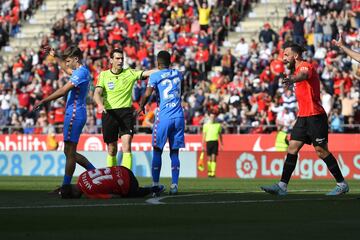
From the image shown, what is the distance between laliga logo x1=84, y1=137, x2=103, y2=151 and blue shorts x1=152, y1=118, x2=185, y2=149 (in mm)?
21347

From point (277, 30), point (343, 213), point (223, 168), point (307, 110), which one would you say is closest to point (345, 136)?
point (223, 168)

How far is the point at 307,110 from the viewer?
1738cm

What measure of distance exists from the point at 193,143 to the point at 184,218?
25669 millimetres

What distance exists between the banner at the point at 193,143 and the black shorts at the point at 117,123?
1554 cm

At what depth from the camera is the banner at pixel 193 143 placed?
3519 cm

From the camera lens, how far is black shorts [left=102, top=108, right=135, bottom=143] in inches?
799

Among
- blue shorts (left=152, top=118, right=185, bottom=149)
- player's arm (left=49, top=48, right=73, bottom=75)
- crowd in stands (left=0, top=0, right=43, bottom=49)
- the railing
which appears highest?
crowd in stands (left=0, top=0, right=43, bottom=49)

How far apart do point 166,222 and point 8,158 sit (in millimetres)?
27114

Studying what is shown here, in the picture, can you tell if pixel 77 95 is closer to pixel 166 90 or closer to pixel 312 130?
pixel 166 90

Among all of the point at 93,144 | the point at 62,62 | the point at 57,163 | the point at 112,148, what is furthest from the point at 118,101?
the point at 93,144

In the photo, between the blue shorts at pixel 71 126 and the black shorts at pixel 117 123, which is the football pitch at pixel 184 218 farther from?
the black shorts at pixel 117 123

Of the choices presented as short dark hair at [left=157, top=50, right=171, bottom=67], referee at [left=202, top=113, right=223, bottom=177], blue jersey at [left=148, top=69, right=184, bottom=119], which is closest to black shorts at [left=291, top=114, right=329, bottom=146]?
blue jersey at [left=148, top=69, right=184, bottom=119]

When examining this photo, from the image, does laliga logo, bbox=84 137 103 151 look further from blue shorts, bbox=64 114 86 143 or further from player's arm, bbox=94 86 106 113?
blue shorts, bbox=64 114 86 143

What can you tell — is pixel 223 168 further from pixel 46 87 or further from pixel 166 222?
pixel 166 222
